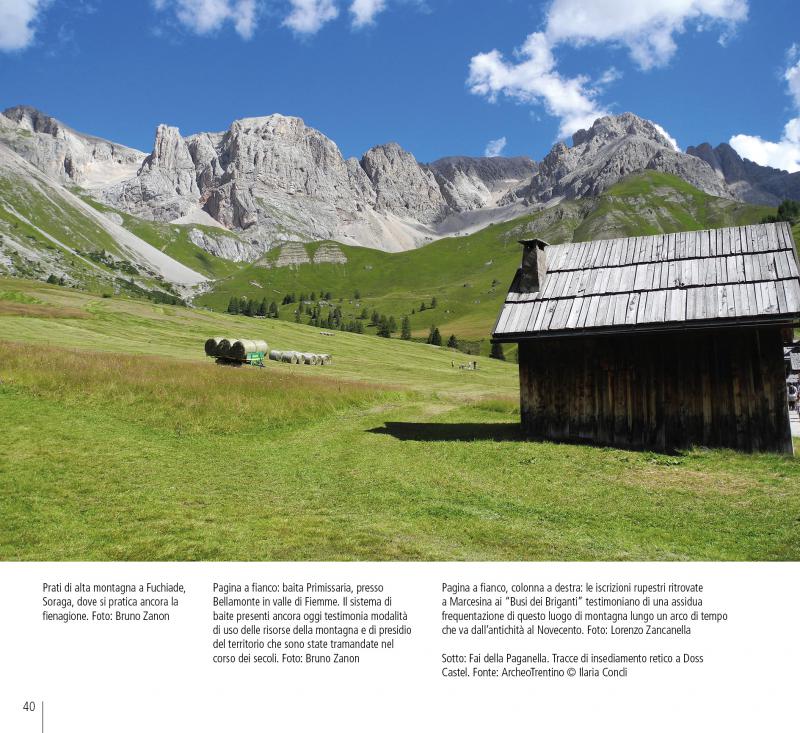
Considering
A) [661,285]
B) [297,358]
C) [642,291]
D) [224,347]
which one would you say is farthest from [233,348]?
[661,285]

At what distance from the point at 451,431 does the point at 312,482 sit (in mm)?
10966

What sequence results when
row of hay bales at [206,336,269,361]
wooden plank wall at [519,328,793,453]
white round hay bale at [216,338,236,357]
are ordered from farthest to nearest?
white round hay bale at [216,338,236,357]
row of hay bales at [206,336,269,361]
wooden plank wall at [519,328,793,453]

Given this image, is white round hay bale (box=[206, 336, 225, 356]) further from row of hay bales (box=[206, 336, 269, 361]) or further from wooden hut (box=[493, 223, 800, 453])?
wooden hut (box=[493, 223, 800, 453])

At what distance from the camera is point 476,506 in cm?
1245

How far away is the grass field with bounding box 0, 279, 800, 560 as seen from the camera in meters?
9.42

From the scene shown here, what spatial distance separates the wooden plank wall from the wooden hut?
37mm

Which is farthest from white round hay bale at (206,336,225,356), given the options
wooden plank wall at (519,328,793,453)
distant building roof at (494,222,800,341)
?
wooden plank wall at (519,328,793,453)

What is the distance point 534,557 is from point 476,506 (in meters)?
3.44

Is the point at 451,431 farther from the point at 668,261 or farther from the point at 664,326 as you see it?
the point at 668,261

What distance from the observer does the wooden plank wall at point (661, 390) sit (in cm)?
1948

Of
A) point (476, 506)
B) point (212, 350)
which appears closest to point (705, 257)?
point (476, 506)

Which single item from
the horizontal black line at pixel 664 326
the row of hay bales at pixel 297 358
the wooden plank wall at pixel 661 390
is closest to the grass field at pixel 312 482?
the wooden plank wall at pixel 661 390

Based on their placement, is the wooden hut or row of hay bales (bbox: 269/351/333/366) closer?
the wooden hut
